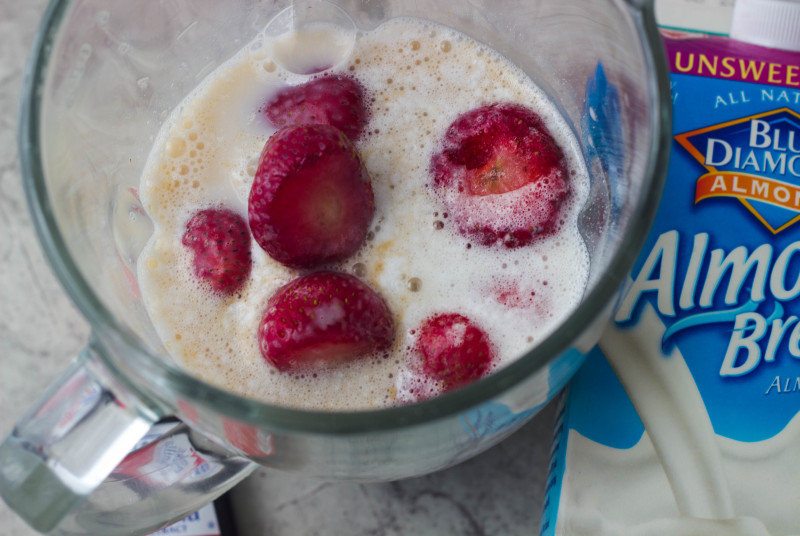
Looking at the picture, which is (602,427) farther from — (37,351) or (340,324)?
(37,351)

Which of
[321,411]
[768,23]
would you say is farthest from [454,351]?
[768,23]

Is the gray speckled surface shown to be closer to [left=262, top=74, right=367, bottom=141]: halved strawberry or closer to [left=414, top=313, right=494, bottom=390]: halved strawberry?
[left=414, top=313, right=494, bottom=390]: halved strawberry

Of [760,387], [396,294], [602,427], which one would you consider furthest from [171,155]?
[760,387]

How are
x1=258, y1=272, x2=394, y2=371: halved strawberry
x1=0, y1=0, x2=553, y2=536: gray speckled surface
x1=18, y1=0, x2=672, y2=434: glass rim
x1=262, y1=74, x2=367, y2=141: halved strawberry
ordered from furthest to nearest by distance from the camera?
x1=0, y1=0, x2=553, y2=536: gray speckled surface
x1=262, y1=74, x2=367, y2=141: halved strawberry
x1=258, y1=272, x2=394, y2=371: halved strawberry
x1=18, y1=0, x2=672, y2=434: glass rim

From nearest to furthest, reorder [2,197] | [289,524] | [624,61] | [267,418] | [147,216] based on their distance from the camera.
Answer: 1. [267,418]
2. [624,61]
3. [147,216]
4. [289,524]
5. [2,197]

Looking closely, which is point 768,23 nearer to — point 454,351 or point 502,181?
point 502,181

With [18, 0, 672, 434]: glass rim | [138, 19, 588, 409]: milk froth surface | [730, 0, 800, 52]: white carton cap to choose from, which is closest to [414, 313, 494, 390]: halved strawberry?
[138, 19, 588, 409]: milk froth surface
